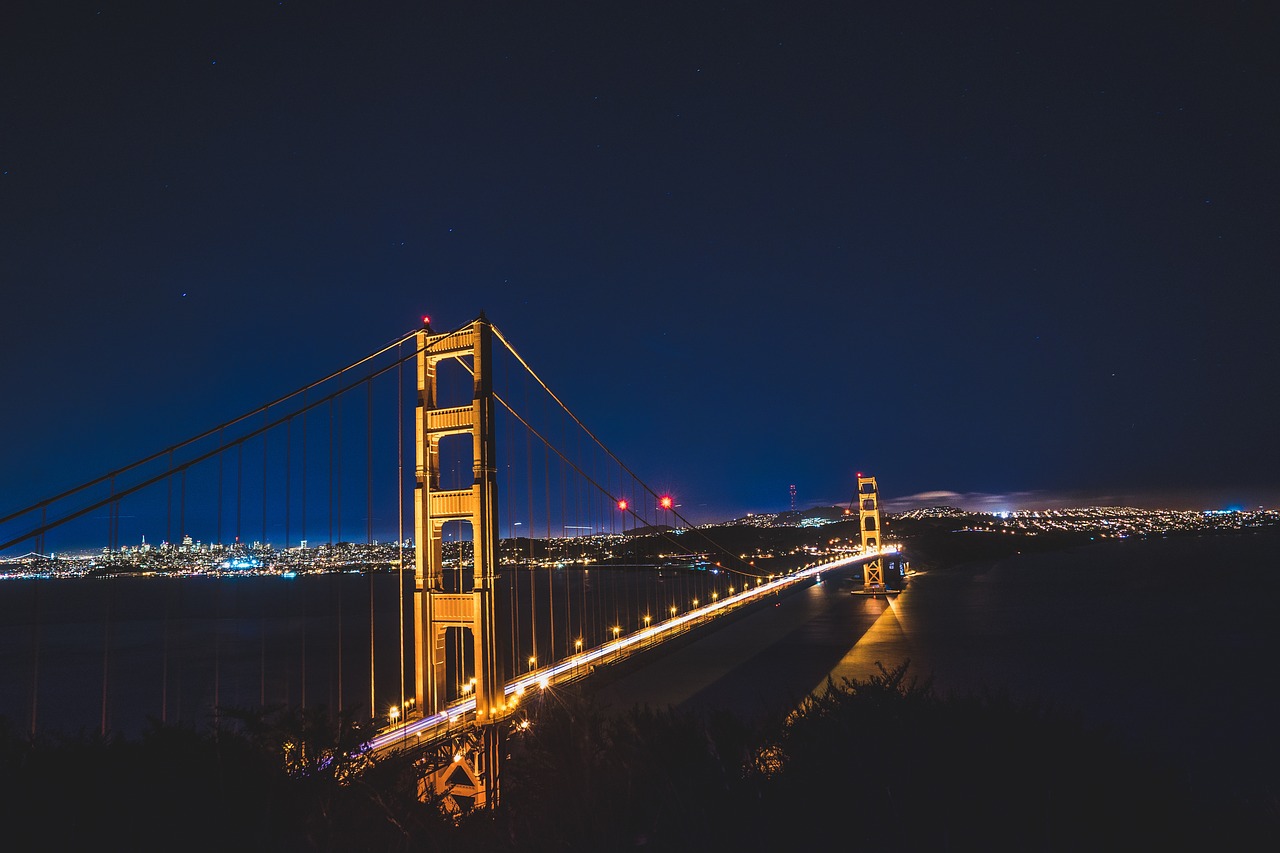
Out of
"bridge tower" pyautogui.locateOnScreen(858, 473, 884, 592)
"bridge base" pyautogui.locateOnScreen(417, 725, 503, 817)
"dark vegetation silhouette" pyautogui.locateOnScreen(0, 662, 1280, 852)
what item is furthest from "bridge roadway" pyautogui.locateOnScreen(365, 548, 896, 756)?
"bridge tower" pyautogui.locateOnScreen(858, 473, 884, 592)

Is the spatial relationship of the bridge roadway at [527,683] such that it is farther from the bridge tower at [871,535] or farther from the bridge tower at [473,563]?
the bridge tower at [871,535]

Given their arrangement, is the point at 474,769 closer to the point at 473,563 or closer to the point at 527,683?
the point at 473,563

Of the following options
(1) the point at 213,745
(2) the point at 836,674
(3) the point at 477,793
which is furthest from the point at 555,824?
(2) the point at 836,674

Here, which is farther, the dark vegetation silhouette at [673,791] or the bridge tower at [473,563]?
the bridge tower at [473,563]

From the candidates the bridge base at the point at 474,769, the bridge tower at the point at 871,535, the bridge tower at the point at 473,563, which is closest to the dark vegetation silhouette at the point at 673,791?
the bridge base at the point at 474,769

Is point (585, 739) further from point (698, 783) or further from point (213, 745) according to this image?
point (213, 745)
